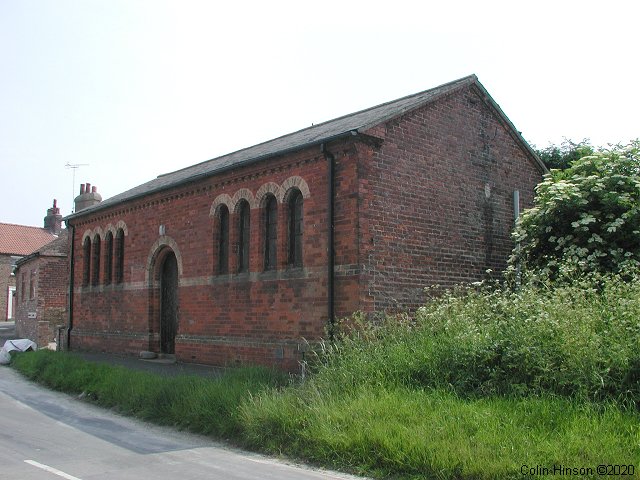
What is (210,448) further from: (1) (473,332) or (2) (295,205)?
(2) (295,205)

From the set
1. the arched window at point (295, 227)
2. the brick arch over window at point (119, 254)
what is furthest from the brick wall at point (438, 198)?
the brick arch over window at point (119, 254)

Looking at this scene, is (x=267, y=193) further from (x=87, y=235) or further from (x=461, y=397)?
(x=87, y=235)

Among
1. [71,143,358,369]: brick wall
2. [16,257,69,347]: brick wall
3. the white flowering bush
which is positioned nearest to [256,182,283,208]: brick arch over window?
[71,143,358,369]: brick wall

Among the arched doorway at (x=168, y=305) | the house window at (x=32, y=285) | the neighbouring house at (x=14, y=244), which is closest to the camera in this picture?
the arched doorway at (x=168, y=305)

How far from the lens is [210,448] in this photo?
8.58m

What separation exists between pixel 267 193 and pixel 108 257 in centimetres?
904

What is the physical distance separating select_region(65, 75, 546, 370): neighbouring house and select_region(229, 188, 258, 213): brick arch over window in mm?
25

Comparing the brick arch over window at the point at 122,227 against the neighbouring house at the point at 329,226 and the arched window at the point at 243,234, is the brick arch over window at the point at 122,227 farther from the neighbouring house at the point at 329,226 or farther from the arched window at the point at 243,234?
the arched window at the point at 243,234

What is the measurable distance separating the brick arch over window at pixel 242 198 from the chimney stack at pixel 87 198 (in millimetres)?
18645

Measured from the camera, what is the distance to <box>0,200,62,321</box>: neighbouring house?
47719 millimetres

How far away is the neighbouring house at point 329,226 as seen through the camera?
12.0 meters

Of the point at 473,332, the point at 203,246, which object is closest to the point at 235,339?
the point at 203,246

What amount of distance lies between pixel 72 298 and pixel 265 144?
10.1 meters

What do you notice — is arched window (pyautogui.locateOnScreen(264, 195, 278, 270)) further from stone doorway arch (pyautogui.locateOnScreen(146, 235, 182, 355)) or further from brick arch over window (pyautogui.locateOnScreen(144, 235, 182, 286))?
stone doorway arch (pyautogui.locateOnScreen(146, 235, 182, 355))
